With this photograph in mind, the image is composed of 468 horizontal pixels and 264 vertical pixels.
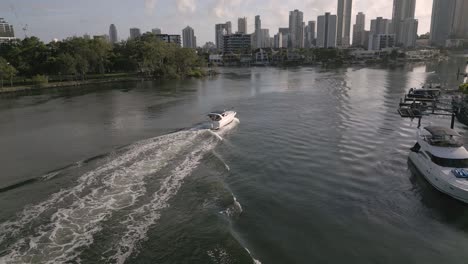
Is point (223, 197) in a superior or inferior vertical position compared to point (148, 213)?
inferior

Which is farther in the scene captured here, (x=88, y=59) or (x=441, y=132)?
(x=88, y=59)

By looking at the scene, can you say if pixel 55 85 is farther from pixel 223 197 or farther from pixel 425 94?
pixel 425 94

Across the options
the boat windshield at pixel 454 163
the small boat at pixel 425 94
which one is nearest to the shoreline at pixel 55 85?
the small boat at pixel 425 94

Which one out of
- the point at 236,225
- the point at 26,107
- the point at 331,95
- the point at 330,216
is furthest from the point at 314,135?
the point at 26,107

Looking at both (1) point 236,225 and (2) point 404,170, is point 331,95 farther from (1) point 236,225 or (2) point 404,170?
(1) point 236,225

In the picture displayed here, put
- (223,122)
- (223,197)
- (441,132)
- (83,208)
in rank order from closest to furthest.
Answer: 1. (83,208)
2. (223,197)
3. (441,132)
4. (223,122)

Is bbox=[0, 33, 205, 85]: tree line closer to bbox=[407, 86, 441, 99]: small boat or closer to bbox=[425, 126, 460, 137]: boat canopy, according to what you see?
bbox=[407, 86, 441, 99]: small boat

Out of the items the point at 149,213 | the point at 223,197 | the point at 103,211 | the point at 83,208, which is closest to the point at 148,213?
the point at 149,213
